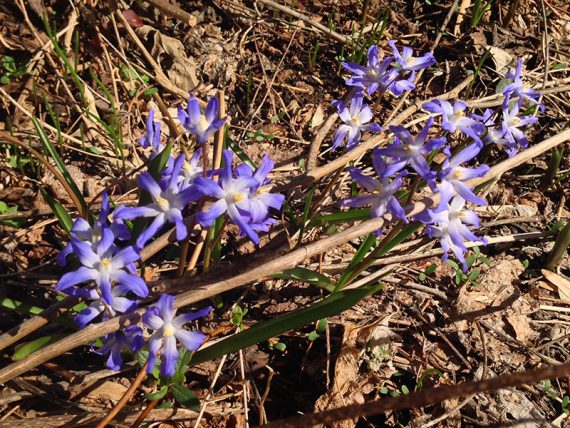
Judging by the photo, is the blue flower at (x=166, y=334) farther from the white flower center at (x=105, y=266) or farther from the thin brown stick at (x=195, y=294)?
the white flower center at (x=105, y=266)

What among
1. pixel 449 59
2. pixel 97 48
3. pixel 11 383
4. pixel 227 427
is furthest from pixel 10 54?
pixel 449 59

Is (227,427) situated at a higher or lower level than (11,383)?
lower

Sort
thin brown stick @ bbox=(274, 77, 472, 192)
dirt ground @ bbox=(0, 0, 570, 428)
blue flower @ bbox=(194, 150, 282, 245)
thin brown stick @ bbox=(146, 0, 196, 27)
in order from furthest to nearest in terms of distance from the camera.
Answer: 1. thin brown stick @ bbox=(146, 0, 196, 27)
2. dirt ground @ bbox=(0, 0, 570, 428)
3. thin brown stick @ bbox=(274, 77, 472, 192)
4. blue flower @ bbox=(194, 150, 282, 245)

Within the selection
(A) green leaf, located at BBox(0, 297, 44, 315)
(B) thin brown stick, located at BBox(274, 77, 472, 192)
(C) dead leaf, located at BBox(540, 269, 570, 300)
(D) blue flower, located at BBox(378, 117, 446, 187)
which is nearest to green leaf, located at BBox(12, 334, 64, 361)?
(A) green leaf, located at BBox(0, 297, 44, 315)

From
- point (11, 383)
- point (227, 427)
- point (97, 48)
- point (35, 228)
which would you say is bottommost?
point (227, 427)

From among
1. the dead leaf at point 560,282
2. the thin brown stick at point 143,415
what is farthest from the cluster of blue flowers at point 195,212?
the dead leaf at point 560,282

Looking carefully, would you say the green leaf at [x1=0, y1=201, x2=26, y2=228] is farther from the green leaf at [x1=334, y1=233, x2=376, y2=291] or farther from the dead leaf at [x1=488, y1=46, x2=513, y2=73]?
the dead leaf at [x1=488, y1=46, x2=513, y2=73]

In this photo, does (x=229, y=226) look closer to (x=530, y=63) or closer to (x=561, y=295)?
(x=561, y=295)
